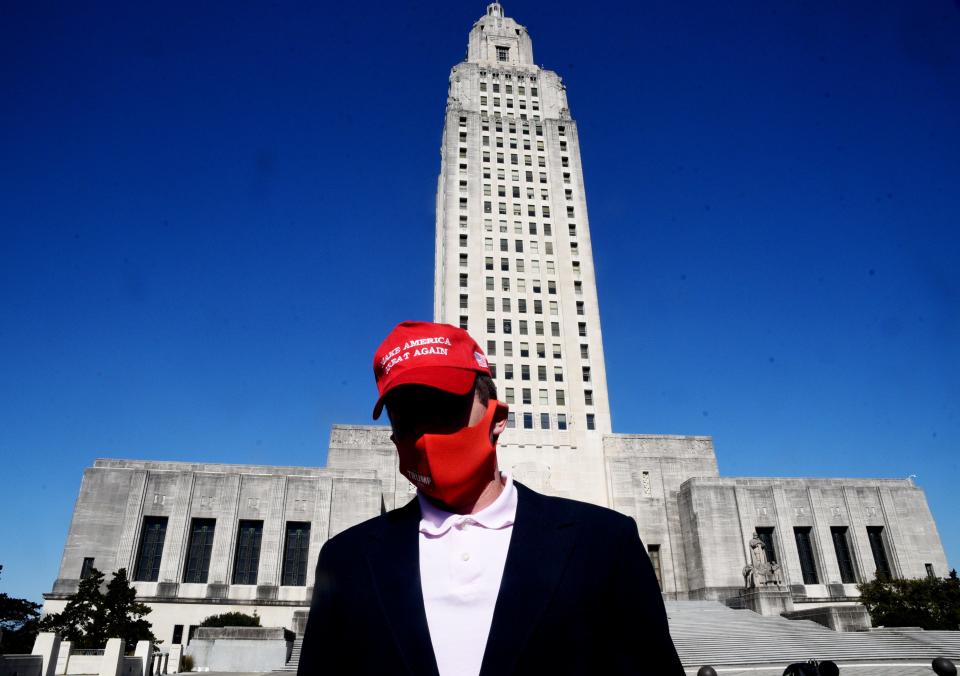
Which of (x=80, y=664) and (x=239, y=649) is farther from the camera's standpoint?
(x=239, y=649)

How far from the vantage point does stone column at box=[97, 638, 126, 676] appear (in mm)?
19750

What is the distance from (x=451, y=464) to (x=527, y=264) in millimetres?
52583

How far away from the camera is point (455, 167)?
2276 inches

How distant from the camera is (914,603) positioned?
111 ft

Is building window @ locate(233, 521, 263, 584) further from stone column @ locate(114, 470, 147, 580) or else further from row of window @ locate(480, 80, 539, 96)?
row of window @ locate(480, 80, 539, 96)

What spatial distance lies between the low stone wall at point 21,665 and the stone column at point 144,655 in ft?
15.6

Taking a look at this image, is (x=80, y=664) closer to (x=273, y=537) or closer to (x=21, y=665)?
(x=21, y=665)

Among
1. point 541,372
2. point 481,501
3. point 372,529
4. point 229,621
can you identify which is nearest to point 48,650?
point 229,621

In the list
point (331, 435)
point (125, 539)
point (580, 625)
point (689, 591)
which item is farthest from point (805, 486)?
point (580, 625)

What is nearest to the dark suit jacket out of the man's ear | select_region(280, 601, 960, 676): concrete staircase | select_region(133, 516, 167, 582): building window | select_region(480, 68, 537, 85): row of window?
the man's ear

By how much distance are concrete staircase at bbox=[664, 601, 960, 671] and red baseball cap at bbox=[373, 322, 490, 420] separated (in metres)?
24.4

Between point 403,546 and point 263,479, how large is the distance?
145 ft

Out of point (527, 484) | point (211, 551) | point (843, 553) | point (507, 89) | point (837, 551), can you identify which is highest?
point (507, 89)

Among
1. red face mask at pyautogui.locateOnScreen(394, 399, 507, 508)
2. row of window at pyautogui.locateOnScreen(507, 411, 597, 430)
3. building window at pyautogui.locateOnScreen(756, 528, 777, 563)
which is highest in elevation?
row of window at pyautogui.locateOnScreen(507, 411, 597, 430)
